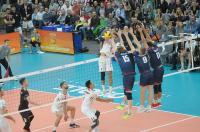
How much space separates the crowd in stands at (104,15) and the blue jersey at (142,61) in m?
10.4

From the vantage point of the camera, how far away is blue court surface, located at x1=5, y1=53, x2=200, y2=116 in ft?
77.8

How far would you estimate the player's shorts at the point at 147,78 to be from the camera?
1909cm

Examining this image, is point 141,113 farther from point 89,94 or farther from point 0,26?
point 0,26

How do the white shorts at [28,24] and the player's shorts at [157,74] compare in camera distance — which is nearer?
the player's shorts at [157,74]

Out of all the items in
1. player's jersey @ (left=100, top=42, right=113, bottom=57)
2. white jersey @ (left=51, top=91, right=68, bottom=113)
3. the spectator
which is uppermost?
the spectator

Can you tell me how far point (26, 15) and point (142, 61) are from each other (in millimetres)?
21201

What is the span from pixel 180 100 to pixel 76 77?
19.8ft

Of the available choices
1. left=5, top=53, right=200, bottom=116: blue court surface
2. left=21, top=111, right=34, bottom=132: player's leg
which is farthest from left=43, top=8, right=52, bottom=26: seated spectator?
left=21, top=111, right=34, bottom=132: player's leg

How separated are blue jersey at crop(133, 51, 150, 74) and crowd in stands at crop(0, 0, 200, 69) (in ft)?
34.1

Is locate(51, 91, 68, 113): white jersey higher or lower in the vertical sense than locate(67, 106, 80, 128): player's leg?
higher

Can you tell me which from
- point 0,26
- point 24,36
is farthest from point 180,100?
point 0,26

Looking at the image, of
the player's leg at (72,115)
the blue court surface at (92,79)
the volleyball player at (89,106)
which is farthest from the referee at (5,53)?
the volleyball player at (89,106)

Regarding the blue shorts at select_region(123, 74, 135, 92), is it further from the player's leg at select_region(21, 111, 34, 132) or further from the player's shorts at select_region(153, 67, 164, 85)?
the player's leg at select_region(21, 111, 34, 132)

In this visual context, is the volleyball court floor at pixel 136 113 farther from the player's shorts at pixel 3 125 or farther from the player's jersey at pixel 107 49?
the player's shorts at pixel 3 125
